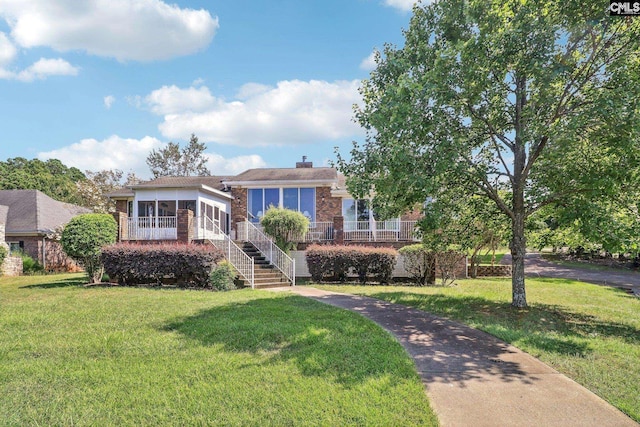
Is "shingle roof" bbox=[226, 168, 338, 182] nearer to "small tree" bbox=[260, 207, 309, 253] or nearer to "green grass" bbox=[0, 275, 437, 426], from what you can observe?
"small tree" bbox=[260, 207, 309, 253]

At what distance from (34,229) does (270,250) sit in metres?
15.5

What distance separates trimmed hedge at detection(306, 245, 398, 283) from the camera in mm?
14688

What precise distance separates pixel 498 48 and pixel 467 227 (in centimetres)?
502

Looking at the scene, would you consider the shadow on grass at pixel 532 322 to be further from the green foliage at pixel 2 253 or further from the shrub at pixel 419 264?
the green foliage at pixel 2 253

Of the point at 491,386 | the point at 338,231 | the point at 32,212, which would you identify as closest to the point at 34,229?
the point at 32,212

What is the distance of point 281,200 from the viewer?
65.3 feet

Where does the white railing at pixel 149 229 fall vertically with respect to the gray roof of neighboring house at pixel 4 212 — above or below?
below

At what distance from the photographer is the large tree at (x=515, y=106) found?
7566 mm

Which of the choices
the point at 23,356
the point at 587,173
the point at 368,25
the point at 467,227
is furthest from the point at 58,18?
the point at 587,173

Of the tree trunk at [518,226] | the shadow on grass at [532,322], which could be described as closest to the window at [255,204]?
the shadow on grass at [532,322]

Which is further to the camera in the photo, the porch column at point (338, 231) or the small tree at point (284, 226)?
the porch column at point (338, 231)

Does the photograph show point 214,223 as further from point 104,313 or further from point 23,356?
point 23,356

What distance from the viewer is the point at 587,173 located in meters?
8.00

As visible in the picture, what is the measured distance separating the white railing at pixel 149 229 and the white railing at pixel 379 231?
8628mm
